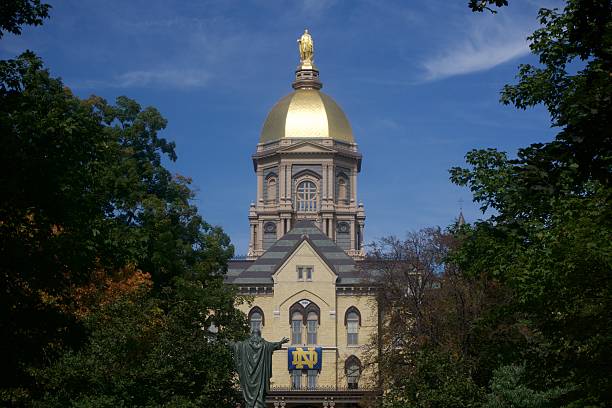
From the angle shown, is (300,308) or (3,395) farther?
(300,308)

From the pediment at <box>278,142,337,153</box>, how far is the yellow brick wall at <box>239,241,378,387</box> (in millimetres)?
27743

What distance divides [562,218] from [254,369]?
9776mm

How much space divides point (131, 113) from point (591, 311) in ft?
95.5

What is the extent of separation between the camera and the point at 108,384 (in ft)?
115

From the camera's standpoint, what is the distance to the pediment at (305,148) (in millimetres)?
113688

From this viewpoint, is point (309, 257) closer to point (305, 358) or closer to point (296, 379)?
point (305, 358)

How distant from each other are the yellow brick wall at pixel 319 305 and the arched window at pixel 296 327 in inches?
17.2

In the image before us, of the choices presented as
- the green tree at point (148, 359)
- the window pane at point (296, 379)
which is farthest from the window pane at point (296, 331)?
the green tree at point (148, 359)

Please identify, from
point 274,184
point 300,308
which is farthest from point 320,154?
point 300,308

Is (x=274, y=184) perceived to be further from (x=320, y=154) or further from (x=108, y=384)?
(x=108, y=384)

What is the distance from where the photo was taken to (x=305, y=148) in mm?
114188

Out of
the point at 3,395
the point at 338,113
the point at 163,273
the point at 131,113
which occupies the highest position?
the point at 338,113

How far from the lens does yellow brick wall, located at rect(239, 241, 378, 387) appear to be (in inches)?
3366

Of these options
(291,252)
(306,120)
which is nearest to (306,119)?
(306,120)
